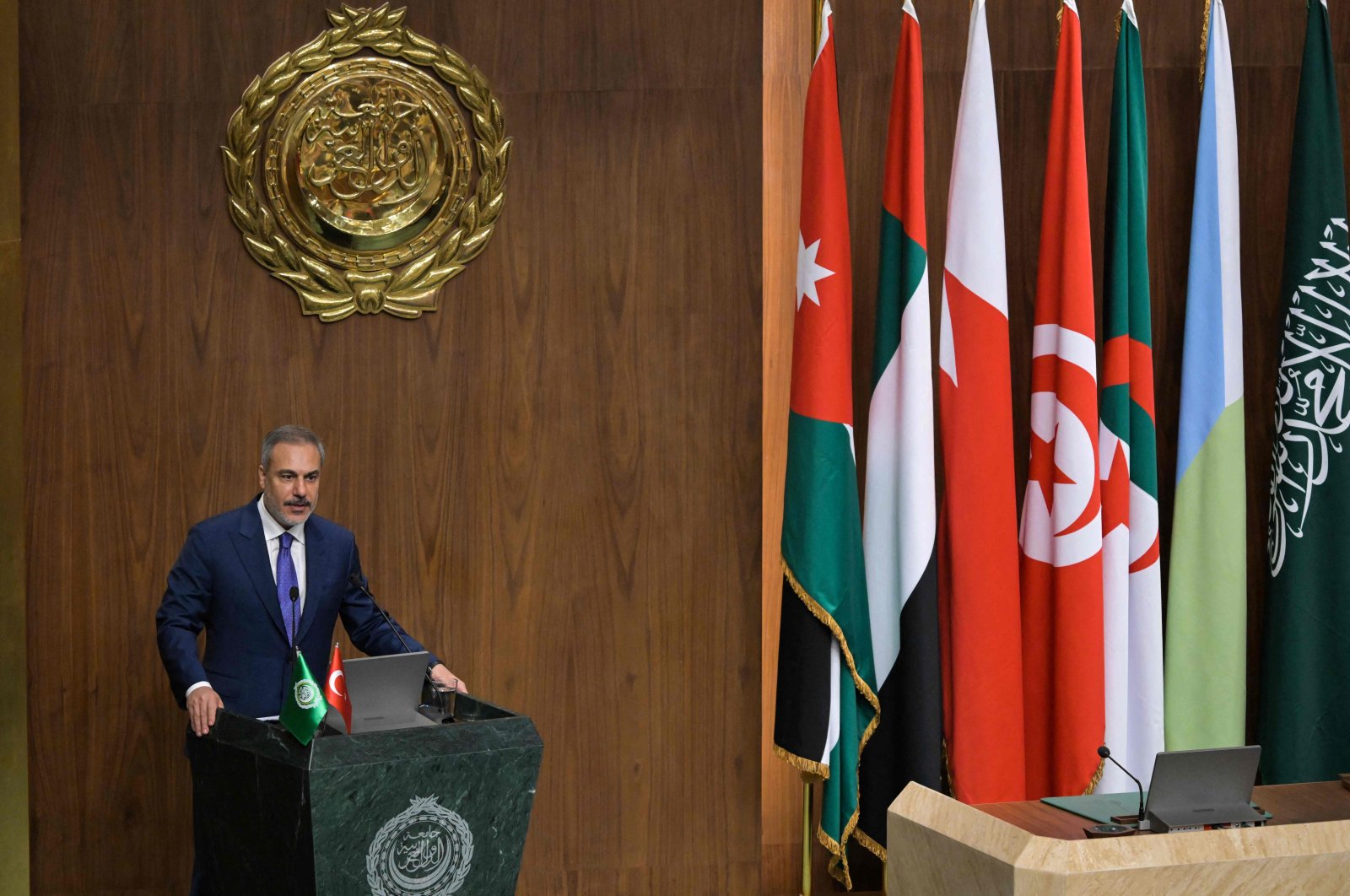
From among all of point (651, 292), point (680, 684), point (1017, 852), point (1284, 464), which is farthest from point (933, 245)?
point (1017, 852)

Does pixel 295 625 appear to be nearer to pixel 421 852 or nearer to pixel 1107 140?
pixel 421 852

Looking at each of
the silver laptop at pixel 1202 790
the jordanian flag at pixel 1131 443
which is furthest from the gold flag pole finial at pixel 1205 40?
the silver laptop at pixel 1202 790

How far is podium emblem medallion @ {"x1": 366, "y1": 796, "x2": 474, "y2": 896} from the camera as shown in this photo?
240cm

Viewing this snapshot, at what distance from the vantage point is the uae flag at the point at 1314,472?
3.44 meters

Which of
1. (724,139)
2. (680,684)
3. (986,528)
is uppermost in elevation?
(724,139)

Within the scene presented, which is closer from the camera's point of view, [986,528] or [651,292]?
[986,528]

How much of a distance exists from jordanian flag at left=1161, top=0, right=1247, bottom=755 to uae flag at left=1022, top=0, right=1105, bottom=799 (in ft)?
1.08

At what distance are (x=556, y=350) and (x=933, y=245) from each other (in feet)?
3.92

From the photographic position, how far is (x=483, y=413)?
3.70 metres

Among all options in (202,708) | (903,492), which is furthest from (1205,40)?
(202,708)

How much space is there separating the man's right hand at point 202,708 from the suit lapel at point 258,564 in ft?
1.19

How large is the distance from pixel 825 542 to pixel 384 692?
1.35 metres

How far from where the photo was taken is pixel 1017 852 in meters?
1.91

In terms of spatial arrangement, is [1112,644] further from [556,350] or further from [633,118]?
[633,118]
